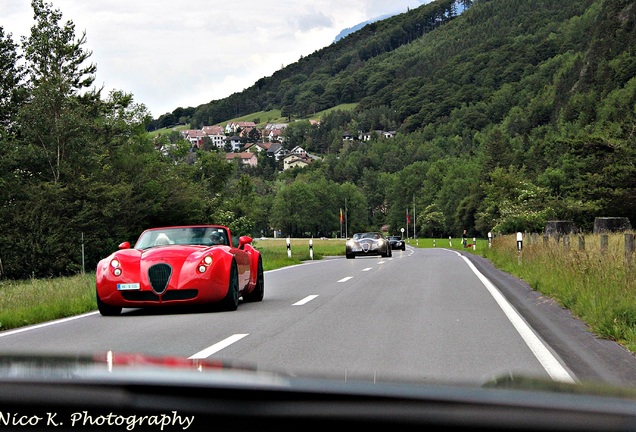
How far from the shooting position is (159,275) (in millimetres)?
11586

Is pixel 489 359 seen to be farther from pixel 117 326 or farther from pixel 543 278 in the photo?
pixel 543 278

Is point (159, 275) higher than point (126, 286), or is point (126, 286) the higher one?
point (159, 275)

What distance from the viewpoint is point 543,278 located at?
1695 centimetres

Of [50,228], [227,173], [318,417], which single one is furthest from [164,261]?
[227,173]

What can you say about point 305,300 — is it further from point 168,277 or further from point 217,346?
point 217,346

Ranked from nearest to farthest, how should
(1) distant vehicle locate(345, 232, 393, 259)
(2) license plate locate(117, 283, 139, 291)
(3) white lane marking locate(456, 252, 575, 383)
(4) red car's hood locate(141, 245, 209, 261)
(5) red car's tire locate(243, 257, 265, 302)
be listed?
(3) white lane marking locate(456, 252, 575, 383) → (2) license plate locate(117, 283, 139, 291) → (4) red car's hood locate(141, 245, 209, 261) → (5) red car's tire locate(243, 257, 265, 302) → (1) distant vehicle locate(345, 232, 393, 259)

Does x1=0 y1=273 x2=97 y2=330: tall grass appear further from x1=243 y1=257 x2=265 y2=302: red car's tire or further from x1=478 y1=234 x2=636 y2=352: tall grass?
x1=478 y1=234 x2=636 y2=352: tall grass

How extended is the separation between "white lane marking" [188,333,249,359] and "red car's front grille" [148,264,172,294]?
240cm

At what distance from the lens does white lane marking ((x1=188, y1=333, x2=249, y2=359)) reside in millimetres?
7772

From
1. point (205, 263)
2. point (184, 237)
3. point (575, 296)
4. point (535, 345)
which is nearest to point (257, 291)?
point (184, 237)

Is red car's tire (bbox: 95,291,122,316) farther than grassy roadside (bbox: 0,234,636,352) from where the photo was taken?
Yes

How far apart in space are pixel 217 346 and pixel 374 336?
1.84 meters

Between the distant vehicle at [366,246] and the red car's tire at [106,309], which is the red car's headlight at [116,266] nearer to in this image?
the red car's tire at [106,309]

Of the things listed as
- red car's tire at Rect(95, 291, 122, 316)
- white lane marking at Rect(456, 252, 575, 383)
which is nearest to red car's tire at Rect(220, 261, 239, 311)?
red car's tire at Rect(95, 291, 122, 316)
